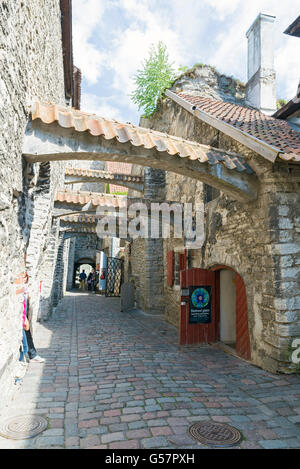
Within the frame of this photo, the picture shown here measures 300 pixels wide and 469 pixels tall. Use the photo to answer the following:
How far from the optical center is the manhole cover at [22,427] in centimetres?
300

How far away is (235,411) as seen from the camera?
3643 mm

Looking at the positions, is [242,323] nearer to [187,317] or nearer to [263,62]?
[187,317]

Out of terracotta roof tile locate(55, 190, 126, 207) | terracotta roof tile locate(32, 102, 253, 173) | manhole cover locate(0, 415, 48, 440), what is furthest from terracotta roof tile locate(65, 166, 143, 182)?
manhole cover locate(0, 415, 48, 440)

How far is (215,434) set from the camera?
3.08 m

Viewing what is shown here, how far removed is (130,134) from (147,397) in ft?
11.8

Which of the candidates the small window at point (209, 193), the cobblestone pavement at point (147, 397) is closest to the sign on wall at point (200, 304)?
the cobblestone pavement at point (147, 397)

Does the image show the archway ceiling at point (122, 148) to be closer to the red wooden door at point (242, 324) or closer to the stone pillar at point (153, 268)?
the red wooden door at point (242, 324)

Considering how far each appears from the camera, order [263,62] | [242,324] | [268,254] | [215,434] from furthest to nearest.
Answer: [263,62] → [242,324] → [268,254] → [215,434]

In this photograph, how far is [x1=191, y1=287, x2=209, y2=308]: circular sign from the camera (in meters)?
6.88

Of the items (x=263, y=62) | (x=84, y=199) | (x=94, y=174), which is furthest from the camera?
(x=263, y=62)

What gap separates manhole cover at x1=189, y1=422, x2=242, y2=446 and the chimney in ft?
33.4

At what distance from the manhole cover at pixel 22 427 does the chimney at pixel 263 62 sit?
430 inches

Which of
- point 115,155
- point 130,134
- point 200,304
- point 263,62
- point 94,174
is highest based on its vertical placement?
point 263,62

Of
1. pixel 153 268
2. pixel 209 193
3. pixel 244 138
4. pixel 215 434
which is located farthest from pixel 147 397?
pixel 153 268
